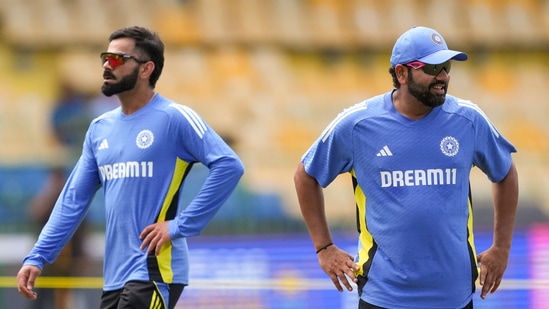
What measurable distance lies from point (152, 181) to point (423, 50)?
4.66 ft

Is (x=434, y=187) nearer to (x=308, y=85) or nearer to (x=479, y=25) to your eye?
(x=308, y=85)

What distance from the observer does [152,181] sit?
5.54m

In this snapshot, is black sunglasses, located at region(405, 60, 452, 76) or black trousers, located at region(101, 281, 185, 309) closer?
black sunglasses, located at region(405, 60, 452, 76)

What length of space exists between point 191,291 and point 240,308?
1.31 ft

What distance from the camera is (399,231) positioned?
4945 mm

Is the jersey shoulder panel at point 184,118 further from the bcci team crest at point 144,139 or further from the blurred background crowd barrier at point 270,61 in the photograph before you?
the blurred background crowd barrier at point 270,61

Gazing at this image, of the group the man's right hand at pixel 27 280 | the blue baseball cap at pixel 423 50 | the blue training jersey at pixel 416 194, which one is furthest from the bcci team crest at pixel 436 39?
the man's right hand at pixel 27 280

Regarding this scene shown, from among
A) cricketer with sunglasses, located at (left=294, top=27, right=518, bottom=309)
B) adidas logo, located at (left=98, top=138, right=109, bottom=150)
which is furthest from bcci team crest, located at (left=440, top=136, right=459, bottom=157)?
adidas logo, located at (left=98, top=138, right=109, bottom=150)

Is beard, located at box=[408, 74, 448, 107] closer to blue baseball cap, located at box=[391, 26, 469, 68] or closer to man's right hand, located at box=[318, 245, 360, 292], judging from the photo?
blue baseball cap, located at box=[391, 26, 469, 68]

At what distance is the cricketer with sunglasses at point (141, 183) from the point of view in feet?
18.0

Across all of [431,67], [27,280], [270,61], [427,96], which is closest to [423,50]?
[431,67]

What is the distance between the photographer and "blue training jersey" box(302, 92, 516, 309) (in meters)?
4.93

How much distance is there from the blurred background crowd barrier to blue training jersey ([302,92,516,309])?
8719 millimetres

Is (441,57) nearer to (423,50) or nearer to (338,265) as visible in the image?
(423,50)
